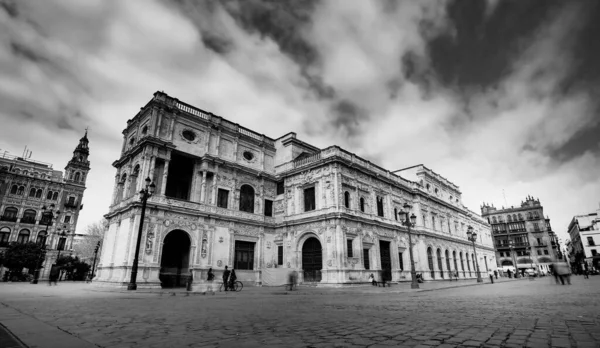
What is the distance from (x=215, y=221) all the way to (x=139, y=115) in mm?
10325

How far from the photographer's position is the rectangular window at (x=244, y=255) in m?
24.8

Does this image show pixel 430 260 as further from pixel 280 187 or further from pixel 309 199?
pixel 280 187

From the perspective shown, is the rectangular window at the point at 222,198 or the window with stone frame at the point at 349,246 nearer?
the window with stone frame at the point at 349,246

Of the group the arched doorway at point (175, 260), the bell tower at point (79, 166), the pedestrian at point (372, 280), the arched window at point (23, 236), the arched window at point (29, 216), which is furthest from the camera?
the bell tower at point (79, 166)

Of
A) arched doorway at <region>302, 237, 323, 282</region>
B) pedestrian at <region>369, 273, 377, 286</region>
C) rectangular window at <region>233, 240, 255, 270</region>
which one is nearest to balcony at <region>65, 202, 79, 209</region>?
rectangular window at <region>233, 240, 255, 270</region>

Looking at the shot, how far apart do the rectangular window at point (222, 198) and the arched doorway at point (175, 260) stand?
3.61m

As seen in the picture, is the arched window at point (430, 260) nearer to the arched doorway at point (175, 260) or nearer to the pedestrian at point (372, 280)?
the pedestrian at point (372, 280)

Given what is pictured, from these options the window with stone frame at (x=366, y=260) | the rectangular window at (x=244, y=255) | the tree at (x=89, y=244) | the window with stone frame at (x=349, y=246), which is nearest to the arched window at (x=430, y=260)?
the window with stone frame at (x=366, y=260)

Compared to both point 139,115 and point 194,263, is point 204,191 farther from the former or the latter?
point 139,115

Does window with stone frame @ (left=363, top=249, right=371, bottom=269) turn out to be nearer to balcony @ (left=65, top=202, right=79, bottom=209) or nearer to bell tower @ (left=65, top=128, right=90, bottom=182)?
balcony @ (left=65, top=202, right=79, bottom=209)

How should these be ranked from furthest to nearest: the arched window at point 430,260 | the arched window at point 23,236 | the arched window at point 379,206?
the arched window at point 23,236 < the arched window at point 430,260 < the arched window at point 379,206

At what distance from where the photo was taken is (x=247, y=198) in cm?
2733

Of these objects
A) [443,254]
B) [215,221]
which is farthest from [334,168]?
[443,254]

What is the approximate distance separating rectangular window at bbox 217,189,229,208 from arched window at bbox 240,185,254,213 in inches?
61.8
